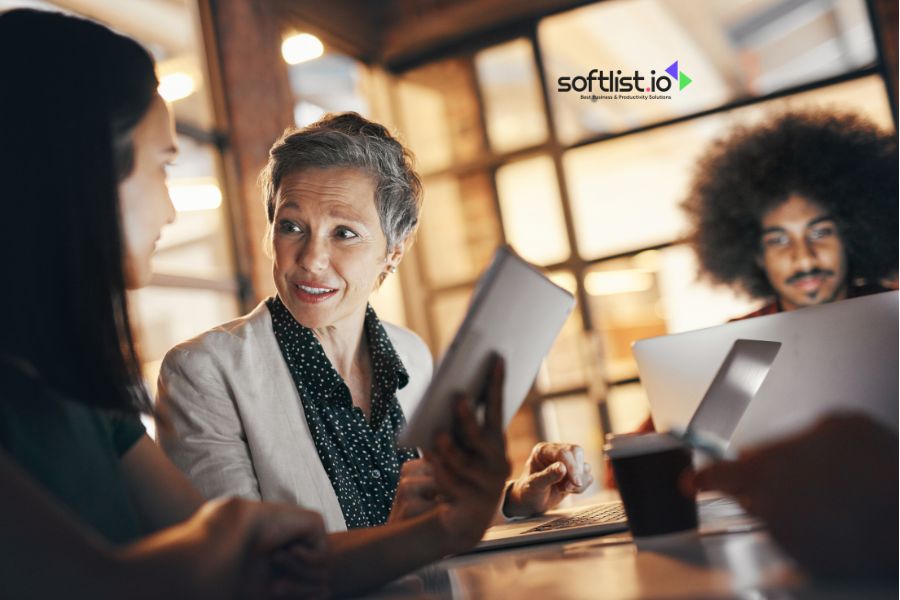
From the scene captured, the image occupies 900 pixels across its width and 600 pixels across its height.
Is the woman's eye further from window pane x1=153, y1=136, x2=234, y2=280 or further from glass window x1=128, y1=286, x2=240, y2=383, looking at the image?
window pane x1=153, y1=136, x2=234, y2=280

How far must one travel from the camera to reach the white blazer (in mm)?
1467

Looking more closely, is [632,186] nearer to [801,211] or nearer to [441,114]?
[441,114]

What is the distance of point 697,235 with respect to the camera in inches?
120

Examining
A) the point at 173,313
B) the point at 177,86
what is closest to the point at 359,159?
the point at 173,313

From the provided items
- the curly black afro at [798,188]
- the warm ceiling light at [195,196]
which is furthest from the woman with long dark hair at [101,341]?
the warm ceiling light at [195,196]

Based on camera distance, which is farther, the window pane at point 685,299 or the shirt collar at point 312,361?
the window pane at point 685,299

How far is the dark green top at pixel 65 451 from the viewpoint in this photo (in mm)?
771

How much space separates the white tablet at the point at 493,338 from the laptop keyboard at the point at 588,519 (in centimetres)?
35

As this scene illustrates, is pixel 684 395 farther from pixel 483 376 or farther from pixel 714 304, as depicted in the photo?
pixel 714 304

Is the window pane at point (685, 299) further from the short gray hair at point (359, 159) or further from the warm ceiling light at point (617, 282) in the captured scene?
the short gray hair at point (359, 159)

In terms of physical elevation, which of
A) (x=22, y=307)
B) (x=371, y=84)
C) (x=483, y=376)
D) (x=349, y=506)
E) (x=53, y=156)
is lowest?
(x=349, y=506)

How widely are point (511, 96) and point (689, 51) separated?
36.8 inches

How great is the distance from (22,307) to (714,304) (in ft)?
11.5

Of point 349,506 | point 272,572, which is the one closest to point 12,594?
point 272,572
